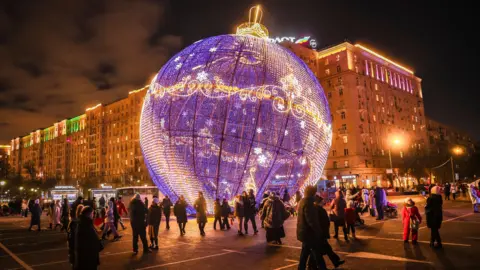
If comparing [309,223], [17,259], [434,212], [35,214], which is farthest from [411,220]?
[35,214]

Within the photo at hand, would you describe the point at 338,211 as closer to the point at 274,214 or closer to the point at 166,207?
the point at 274,214

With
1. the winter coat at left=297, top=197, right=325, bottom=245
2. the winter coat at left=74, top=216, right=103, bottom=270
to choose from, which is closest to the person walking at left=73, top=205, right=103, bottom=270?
the winter coat at left=74, top=216, right=103, bottom=270

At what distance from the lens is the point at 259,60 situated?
2045cm

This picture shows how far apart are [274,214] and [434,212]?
4829 millimetres

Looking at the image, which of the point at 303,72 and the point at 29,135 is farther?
the point at 29,135

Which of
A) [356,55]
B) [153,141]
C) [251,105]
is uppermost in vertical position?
[356,55]

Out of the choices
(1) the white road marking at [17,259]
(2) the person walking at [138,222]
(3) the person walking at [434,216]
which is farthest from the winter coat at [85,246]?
(3) the person walking at [434,216]

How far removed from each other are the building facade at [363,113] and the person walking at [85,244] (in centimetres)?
5971

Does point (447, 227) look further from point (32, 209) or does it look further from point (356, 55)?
point (356, 55)

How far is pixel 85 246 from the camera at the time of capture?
6.74 metres

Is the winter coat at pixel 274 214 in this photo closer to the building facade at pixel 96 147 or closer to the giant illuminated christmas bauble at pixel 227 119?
the giant illuminated christmas bauble at pixel 227 119

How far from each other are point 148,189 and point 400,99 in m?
70.2

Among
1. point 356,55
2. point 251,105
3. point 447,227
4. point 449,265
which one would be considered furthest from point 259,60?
point 356,55

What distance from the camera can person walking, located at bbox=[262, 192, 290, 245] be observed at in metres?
12.3
